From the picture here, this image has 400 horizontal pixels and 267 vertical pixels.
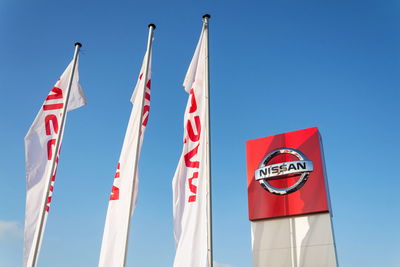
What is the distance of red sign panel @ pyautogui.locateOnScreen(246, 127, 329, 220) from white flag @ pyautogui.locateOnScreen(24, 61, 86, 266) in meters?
8.13

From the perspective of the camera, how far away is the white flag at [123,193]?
36.3 ft

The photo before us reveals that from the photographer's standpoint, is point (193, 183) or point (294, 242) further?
point (294, 242)

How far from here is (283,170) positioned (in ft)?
53.1

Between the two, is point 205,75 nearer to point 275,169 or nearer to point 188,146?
point 188,146

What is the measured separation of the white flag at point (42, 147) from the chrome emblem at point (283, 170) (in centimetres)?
813

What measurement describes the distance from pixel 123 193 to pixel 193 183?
233 centimetres

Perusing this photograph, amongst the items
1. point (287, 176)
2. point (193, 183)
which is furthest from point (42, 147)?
point (287, 176)

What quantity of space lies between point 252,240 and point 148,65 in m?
8.37

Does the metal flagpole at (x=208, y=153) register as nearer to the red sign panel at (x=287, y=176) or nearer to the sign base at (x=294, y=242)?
the red sign panel at (x=287, y=176)

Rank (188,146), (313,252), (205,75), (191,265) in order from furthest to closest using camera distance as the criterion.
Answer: (313,252) → (205,75) → (188,146) → (191,265)

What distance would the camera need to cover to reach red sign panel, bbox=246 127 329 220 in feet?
50.4

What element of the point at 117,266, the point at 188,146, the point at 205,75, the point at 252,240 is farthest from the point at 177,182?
the point at 252,240

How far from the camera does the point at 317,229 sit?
14.8 m

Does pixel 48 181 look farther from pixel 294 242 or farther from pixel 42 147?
pixel 294 242
